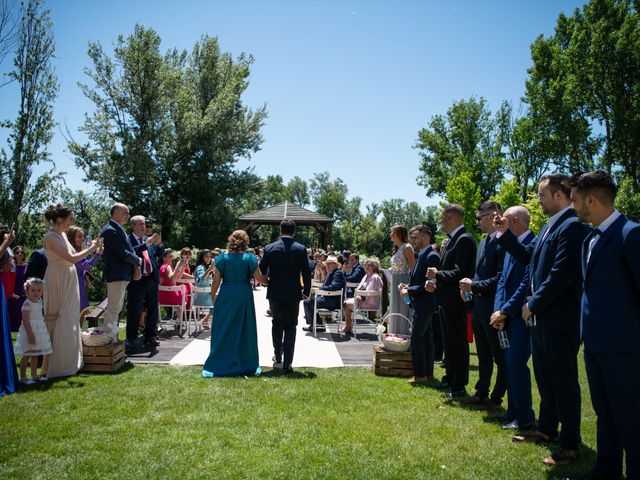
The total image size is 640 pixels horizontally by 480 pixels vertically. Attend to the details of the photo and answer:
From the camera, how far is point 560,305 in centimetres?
380

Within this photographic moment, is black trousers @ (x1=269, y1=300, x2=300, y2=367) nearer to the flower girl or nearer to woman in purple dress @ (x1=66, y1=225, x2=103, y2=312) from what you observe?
woman in purple dress @ (x1=66, y1=225, x2=103, y2=312)

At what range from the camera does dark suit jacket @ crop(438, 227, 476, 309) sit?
561 cm

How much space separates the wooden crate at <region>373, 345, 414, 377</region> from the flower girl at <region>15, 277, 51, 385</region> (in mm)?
4243

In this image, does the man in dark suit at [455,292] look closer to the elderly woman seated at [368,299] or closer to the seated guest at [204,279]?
the elderly woman seated at [368,299]

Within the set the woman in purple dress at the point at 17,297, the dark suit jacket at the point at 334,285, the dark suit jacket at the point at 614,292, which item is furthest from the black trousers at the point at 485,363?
the woman in purple dress at the point at 17,297

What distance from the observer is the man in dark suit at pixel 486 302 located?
5.00 metres

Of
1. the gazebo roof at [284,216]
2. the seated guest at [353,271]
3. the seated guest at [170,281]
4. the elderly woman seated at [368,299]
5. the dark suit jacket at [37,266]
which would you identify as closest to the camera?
the dark suit jacket at [37,266]

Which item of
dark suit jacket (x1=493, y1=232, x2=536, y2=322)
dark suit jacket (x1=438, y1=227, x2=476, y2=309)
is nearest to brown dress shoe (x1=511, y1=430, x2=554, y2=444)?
dark suit jacket (x1=493, y1=232, x2=536, y2=322)

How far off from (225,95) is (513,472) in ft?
110

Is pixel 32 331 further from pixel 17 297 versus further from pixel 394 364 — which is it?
pixel 394 364

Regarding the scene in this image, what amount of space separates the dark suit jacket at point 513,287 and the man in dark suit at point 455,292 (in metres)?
0.84

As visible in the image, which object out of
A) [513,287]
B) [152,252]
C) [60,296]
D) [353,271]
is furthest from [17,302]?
[513,287]

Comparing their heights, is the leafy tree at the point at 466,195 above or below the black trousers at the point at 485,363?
above

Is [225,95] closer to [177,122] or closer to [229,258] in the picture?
[177,122]
